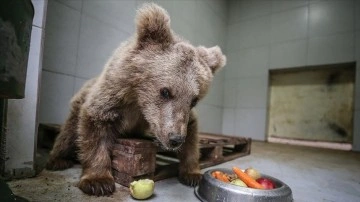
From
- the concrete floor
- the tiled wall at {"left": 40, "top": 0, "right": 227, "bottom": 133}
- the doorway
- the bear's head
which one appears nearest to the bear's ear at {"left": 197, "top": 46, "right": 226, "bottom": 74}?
the bear's head

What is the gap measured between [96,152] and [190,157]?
2.75 feet

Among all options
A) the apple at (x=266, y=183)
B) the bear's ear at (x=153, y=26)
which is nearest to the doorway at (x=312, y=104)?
the apple at (x=266, y=183)

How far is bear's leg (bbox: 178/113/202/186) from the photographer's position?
2148 millimetres

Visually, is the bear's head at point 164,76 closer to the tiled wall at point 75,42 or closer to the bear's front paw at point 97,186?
the bear's front paw at point 97,186

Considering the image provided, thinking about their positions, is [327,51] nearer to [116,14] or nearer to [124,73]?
[116,14]

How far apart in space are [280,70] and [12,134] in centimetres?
674

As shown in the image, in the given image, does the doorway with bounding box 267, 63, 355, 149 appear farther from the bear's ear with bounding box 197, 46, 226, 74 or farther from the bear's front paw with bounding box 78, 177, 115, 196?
the bear's front paw with bounding box 78, 177, 115, 196

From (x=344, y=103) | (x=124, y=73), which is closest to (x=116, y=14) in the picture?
(x=124, y=73)

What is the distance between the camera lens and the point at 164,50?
191cm

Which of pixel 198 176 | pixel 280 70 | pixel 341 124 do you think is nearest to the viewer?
pixel 198 176

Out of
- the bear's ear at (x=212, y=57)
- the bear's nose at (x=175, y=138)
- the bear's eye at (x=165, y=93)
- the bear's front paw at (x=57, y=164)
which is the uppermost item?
the bear's ear at (x=212, y=57)

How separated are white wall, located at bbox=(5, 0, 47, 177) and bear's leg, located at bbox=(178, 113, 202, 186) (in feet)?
4.21

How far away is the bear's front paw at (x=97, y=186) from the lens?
5.57ft

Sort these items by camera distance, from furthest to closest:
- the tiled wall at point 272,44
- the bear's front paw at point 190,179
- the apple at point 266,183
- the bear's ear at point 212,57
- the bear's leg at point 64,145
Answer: the tiled wall at point 272,44, the bear's leg at point 64,145, the bear's ear at point 212,57, the bear's front paw at point 190,179, the apple at point 266,183
